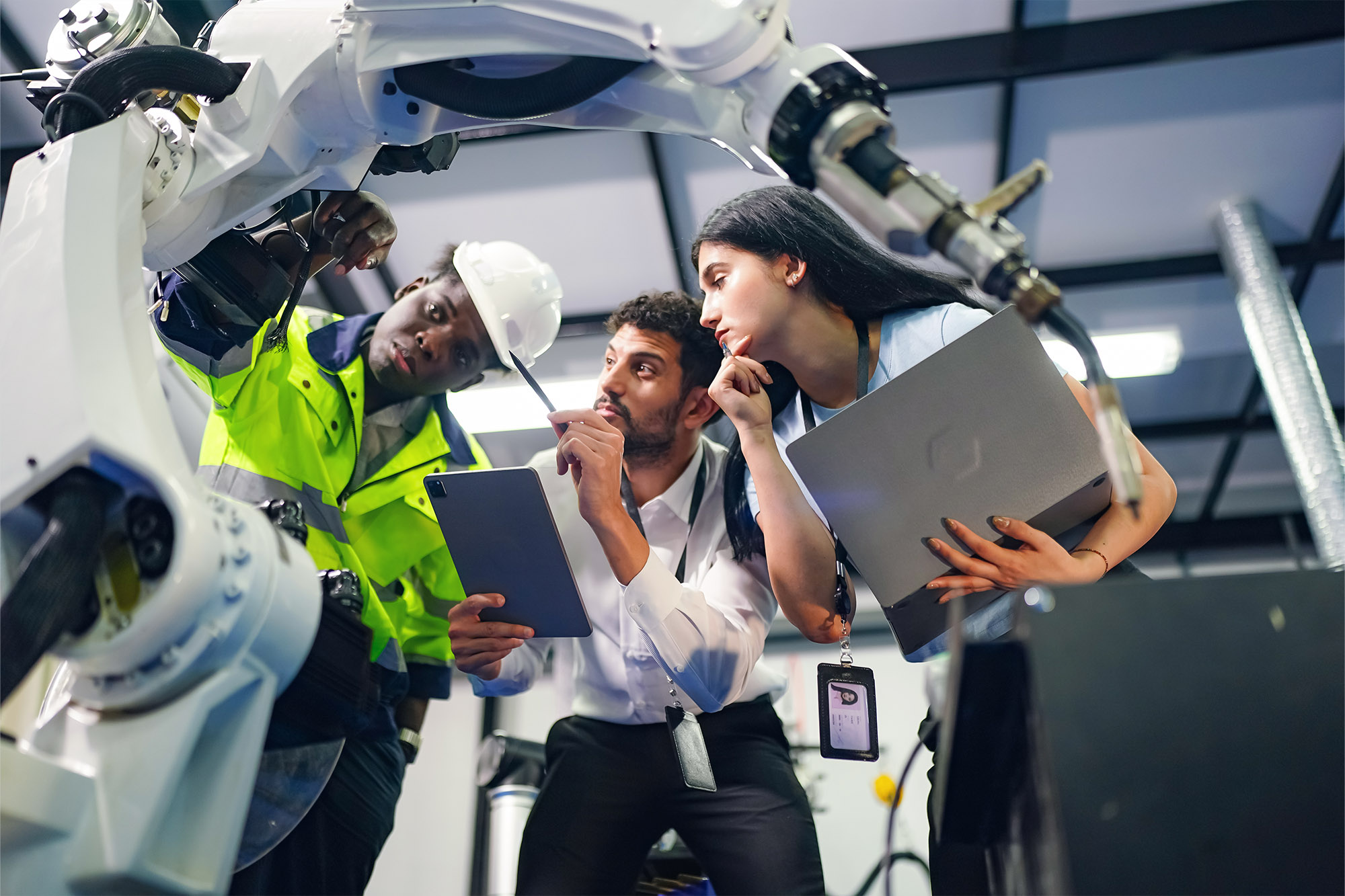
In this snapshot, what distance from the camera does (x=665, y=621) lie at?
5.01 feet

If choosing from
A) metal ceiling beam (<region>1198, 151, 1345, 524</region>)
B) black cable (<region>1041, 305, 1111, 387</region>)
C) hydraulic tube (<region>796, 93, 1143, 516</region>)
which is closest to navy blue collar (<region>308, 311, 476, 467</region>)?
hydraulic tube (<region>796, 93, 1143, 516</region>)

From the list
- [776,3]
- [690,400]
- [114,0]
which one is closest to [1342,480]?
[690,400]

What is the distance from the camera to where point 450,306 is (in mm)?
2443

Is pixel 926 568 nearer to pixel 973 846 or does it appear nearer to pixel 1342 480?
pixel 973 846

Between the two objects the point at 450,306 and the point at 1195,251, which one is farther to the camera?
the point at 1195,251

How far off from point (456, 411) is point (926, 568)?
4.04m

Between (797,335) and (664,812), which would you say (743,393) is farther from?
(664,812)

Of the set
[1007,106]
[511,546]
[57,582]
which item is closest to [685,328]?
[511,546]

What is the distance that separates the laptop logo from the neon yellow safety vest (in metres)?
1.04

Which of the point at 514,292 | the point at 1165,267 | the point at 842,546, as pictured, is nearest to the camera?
the point at 842,546

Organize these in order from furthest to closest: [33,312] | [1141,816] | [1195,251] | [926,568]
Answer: [1195,251], [926,568], [33,312], [1141,816]

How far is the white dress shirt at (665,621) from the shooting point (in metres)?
1.55

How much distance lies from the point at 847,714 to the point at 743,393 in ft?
1.81

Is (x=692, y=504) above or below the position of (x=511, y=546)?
above
